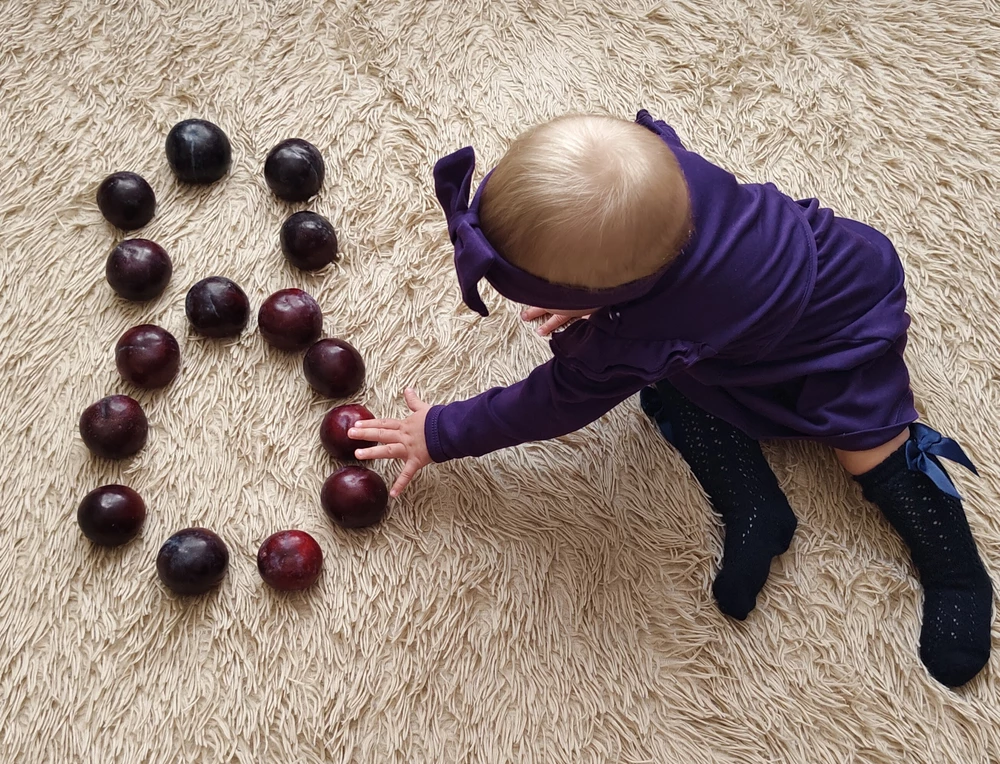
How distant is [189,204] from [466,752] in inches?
25.9

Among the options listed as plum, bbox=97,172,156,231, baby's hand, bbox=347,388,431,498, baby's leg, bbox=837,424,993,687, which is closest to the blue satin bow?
baby's leg, bbox=837,424,993,687

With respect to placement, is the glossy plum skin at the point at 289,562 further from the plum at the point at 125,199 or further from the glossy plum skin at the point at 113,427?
the plum at the point at 125,199

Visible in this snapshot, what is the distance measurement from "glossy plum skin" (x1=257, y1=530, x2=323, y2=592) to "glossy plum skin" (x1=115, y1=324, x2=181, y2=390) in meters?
0.21

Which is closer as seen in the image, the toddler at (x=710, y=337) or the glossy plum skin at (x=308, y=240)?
the toddler at (x=710, y=337)

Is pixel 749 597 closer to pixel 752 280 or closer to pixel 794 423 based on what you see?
pixel 794 423

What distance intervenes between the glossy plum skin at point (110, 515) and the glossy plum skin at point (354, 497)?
186 millimetres

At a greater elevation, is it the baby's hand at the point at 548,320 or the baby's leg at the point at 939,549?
the baby's hand at the point at 548,320

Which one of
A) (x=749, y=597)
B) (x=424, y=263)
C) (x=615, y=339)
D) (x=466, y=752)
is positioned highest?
(x=615, y=339)

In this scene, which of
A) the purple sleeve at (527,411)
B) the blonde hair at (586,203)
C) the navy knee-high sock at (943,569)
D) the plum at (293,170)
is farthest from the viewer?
the plum at (293,170)

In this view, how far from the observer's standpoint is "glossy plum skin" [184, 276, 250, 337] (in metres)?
0.87

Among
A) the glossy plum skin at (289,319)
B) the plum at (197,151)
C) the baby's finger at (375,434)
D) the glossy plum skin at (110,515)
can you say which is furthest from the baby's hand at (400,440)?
the plum at (197,151)

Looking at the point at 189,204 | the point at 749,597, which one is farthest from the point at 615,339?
the point at 189,204

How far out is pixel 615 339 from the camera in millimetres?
667

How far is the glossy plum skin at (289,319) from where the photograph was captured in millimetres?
868
